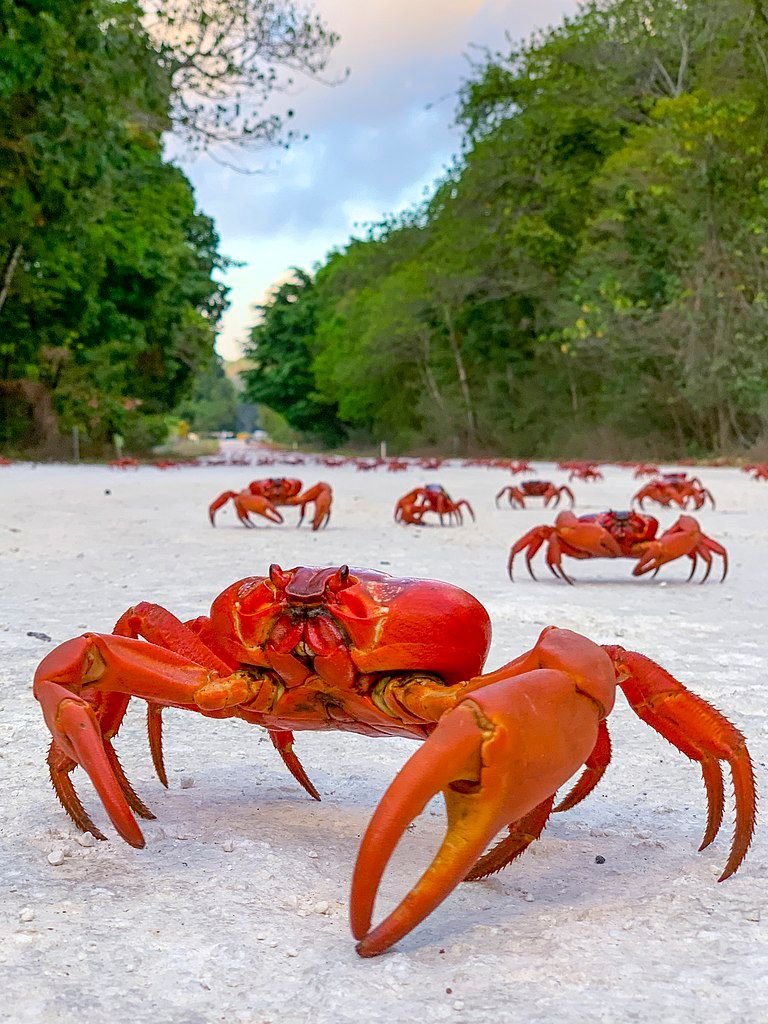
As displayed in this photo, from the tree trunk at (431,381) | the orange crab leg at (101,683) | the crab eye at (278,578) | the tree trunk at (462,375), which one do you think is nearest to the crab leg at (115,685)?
the orange crab leg at (101,683)

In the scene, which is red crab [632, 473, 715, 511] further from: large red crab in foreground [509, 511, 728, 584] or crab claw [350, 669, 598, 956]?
crab claw [350, 669, 598, 956]

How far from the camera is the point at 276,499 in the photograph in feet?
40.1

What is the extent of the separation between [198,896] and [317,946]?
343 mm

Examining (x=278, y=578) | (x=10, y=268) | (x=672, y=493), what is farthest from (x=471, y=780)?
(x=10, y=268)

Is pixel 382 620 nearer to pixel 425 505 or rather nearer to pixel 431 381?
pixel 425 505

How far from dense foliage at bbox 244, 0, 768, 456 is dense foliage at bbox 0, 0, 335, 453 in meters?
11.3

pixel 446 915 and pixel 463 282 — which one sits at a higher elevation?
pixel 463 282

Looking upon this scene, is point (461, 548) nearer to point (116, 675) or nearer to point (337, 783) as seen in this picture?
point (337, 783)

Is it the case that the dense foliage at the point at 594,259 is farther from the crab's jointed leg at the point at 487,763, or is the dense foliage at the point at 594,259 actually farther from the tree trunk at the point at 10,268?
the crab's jointed leg at the point at 487,763

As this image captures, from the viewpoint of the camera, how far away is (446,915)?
2139mm

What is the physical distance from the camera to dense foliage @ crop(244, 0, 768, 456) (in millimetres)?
31188

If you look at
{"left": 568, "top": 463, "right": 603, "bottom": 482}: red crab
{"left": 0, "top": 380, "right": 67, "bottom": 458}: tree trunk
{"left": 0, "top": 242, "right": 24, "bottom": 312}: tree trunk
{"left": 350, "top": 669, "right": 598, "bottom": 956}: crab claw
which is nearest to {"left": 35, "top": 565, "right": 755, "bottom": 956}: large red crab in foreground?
{"left": 350, "top": 669, "right": 598, "bottom": 956}: crab claw

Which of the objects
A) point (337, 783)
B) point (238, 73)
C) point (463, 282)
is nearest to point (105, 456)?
point (463, 282)

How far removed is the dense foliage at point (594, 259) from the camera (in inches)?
1228
